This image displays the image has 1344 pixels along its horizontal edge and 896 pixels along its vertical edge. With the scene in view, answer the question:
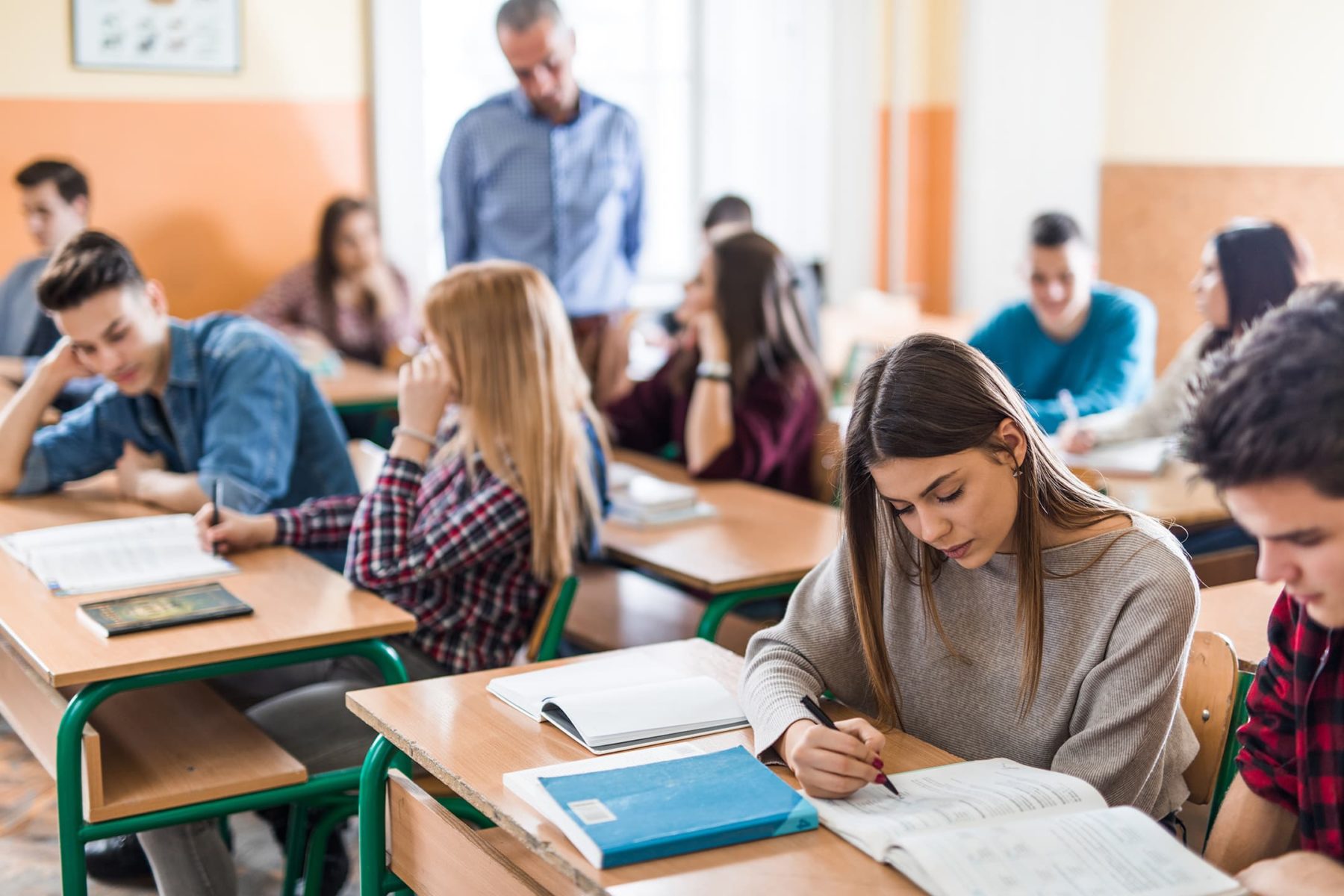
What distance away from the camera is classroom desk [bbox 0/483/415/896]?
2014 millimetres

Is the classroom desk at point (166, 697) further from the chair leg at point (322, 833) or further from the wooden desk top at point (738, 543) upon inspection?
the wooden desk top at point (738, 543)

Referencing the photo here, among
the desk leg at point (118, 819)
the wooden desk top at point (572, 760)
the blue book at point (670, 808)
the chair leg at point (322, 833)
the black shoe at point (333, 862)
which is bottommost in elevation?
the black shoe at point (333, 862)

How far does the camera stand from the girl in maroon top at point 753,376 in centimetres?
351

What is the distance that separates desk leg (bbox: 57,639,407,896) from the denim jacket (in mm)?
663

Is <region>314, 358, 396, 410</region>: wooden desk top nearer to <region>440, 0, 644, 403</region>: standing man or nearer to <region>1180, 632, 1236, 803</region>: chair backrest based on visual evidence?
<region>440, 0, 644, 403</region>: standing man

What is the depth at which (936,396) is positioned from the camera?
1.58 meters

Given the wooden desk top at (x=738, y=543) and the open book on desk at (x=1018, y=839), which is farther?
the wooden desk top at (x=738, y=543)

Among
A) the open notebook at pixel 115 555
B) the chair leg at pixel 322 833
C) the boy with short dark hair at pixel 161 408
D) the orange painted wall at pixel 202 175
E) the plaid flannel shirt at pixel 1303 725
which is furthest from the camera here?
the orange painted wall at pixel 202 175

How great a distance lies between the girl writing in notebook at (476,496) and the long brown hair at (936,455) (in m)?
0.82

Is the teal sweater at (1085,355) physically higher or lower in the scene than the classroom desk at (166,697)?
higher

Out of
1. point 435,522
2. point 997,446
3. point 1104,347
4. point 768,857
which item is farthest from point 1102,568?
point 1104,347

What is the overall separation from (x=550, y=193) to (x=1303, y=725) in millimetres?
3672

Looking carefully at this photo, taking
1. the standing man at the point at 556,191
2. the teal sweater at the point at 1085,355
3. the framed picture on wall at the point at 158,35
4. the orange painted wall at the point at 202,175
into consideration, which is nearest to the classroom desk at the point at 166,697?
the teal sweater at the point at 1085,355

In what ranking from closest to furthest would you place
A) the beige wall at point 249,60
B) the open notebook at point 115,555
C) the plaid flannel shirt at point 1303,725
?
1. the plaid flannel shirt at point 1303,725
2. the open notebook at point 115,555
3. the beige wall at point 249,60
